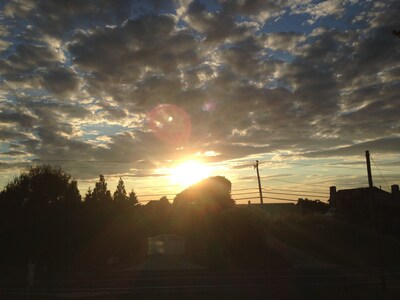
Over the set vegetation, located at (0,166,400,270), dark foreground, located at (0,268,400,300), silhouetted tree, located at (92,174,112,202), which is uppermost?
silhouetted tree, located at (92,174,112,202)

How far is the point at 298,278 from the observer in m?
26.0

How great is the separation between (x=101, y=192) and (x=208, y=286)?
30.2 m

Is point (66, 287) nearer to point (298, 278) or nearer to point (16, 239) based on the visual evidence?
point (298, 278)

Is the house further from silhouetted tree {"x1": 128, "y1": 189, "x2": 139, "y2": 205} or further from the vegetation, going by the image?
silhouetted tree {"x1": 128, "y1": 189, "x2": 139, "y2": 205}

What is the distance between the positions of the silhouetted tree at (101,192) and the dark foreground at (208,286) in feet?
54.6

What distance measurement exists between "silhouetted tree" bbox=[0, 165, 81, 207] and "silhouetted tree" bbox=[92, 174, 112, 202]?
6.61 ft

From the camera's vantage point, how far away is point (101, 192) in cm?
4972

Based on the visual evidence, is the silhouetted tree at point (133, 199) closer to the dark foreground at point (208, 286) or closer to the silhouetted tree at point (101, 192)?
the silhouetted tree at point (101, 192)

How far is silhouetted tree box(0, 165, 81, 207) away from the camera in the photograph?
143 ft

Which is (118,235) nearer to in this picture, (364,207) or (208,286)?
(208,286)

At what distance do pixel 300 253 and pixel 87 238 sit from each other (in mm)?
19952

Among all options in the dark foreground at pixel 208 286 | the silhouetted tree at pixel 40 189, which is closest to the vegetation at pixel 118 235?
the silhouetted tree at pixel 40 189

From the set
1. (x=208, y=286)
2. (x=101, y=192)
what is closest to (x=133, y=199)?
(x=101, y=192)

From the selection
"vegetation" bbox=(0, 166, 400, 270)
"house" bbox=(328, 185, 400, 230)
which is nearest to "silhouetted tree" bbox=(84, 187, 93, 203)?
"vegetation" bbox=(0, 166, 400, 270)
